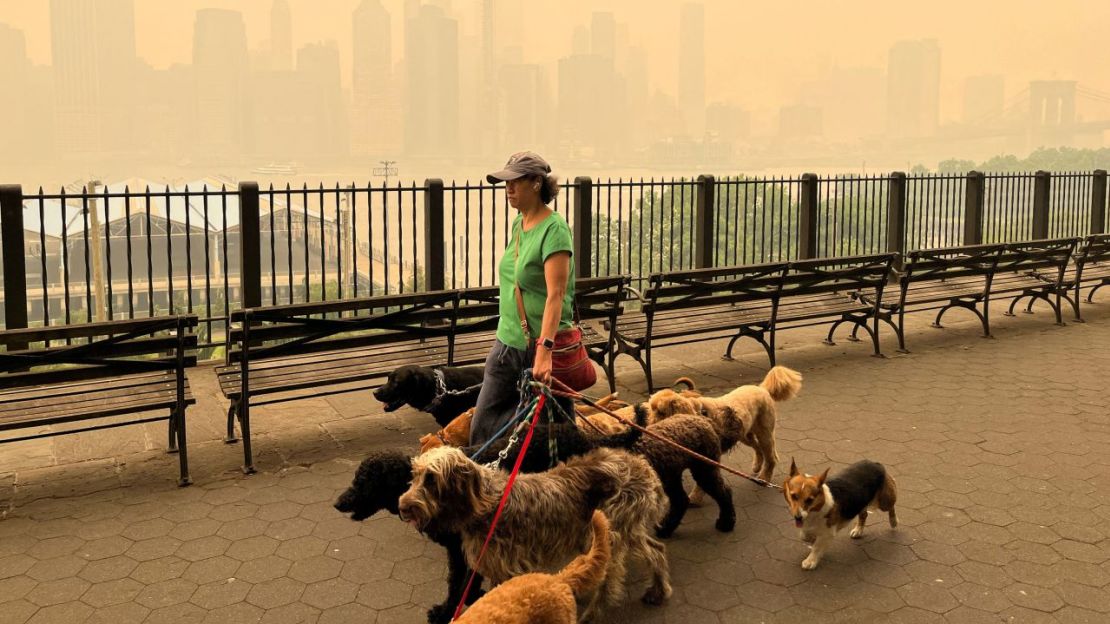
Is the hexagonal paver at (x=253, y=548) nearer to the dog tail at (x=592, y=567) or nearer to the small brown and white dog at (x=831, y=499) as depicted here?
the dog tail at (x=592, y=567)

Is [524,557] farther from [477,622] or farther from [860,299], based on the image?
[860,299]

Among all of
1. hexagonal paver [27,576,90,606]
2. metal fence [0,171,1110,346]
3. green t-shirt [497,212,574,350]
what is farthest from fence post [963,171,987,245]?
hexagonal paver [27,576,90,606]

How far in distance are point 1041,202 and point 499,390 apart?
592 inches

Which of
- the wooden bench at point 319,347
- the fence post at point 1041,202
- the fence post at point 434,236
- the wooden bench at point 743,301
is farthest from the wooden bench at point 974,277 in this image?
the fence post at point 1041,202

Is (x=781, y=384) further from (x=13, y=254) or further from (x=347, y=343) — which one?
(x=13, y=254)

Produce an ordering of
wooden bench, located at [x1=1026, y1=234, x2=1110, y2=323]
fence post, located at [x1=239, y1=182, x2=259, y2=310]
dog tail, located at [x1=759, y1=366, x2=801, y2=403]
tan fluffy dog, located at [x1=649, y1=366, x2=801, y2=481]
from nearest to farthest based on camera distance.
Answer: tan fluffy dog, located at [x1=649, y1=366, x2=801, y2=481] → dog tail, located at [x1=759, y1=366, x2=801, y2=403] → fence post, located at [x1=239, y1=182, x2=259, y2=310] → wooden bench, located at [x1=1026, y1=234, x2=1110, y2=323]

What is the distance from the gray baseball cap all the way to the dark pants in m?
0.84

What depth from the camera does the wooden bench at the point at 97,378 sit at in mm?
5488

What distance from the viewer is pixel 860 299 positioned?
32.0 feet

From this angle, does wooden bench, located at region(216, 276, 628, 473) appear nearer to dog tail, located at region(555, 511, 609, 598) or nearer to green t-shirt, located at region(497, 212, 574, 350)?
green t-shirt, located at region(497, 212, 574, 350)

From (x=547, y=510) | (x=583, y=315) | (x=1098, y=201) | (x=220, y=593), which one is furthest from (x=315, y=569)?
(x=1098, y=201)

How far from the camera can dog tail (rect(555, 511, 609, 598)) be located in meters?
3.38

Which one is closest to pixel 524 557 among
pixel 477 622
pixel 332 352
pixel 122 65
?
pixel 477 622

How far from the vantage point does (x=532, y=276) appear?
15.2ft
